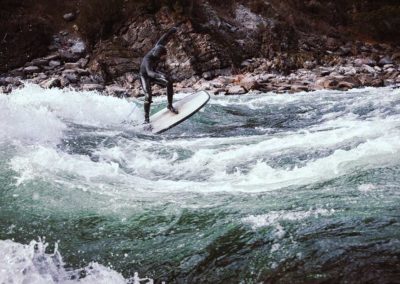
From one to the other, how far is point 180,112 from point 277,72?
34.8ft

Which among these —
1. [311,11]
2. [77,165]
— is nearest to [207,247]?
[77,165]

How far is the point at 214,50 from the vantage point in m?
20.0

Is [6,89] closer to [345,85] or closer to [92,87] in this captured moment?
[92,87]

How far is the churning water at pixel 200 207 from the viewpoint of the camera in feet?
10.2

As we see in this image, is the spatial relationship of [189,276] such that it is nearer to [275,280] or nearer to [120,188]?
[275,280]

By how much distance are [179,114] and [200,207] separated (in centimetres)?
539

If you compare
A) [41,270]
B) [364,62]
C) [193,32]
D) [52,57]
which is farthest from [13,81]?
[41,270]

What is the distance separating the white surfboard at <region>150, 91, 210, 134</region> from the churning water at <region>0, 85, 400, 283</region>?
87 centimetres

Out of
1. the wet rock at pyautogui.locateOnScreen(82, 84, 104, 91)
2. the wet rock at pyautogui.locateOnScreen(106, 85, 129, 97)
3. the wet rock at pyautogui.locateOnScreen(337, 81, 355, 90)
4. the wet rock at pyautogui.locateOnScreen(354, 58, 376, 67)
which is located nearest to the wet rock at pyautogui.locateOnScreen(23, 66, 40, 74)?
the wet rock at pyautogui.locateOnScreen(82, 84, 104, 91)

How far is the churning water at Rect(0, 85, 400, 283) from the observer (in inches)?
122

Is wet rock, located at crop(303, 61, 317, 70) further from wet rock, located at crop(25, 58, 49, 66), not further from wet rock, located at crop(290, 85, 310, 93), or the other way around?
wet rock, located at crop(25, 58, 49, 66)

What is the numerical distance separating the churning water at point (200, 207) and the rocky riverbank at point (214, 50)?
8638mm

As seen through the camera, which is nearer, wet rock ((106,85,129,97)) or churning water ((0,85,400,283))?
churning water ((0,85,400,283))

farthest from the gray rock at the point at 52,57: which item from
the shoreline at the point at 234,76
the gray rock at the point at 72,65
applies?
the gray rock at the point at 72,65
